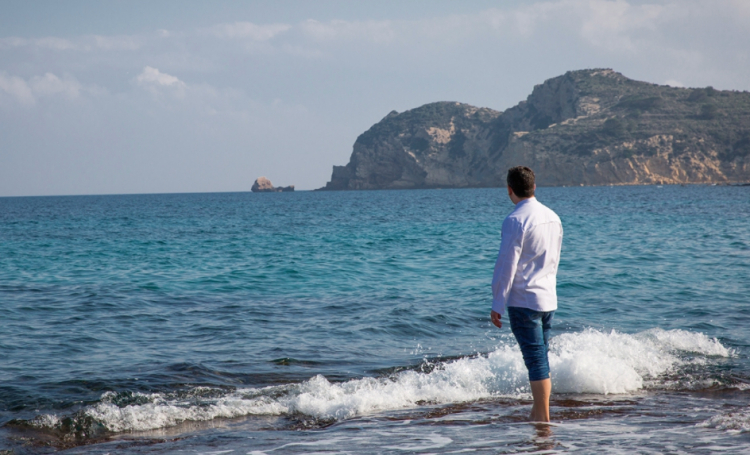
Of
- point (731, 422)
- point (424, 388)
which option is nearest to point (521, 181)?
point (731, 422)

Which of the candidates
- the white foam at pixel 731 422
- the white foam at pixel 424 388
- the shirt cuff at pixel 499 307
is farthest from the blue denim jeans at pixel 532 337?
the white foam at pixel 424 388

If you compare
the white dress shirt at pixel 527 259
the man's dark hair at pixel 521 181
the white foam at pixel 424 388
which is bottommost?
the white foam at pixel 424 388

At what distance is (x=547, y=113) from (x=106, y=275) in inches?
5654

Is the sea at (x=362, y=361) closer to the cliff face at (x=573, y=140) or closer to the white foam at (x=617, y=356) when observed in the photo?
the white foam at (x=617, y=356)

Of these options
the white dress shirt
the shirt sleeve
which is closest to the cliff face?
the white dress shirt

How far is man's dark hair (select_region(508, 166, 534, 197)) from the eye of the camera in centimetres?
455

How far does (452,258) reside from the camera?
18.0 m

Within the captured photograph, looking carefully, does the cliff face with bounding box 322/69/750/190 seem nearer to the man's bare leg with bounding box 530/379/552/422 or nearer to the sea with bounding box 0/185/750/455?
the sea with bounding box 0/185/750/455

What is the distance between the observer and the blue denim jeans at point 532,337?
14.9 feet

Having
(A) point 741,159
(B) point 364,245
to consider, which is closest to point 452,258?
(B) point 364,245

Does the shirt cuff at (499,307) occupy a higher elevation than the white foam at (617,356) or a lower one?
higher

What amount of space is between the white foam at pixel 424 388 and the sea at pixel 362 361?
0.08 feet

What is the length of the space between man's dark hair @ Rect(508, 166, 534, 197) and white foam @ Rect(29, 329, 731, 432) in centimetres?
256

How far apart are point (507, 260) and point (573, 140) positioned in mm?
127019
